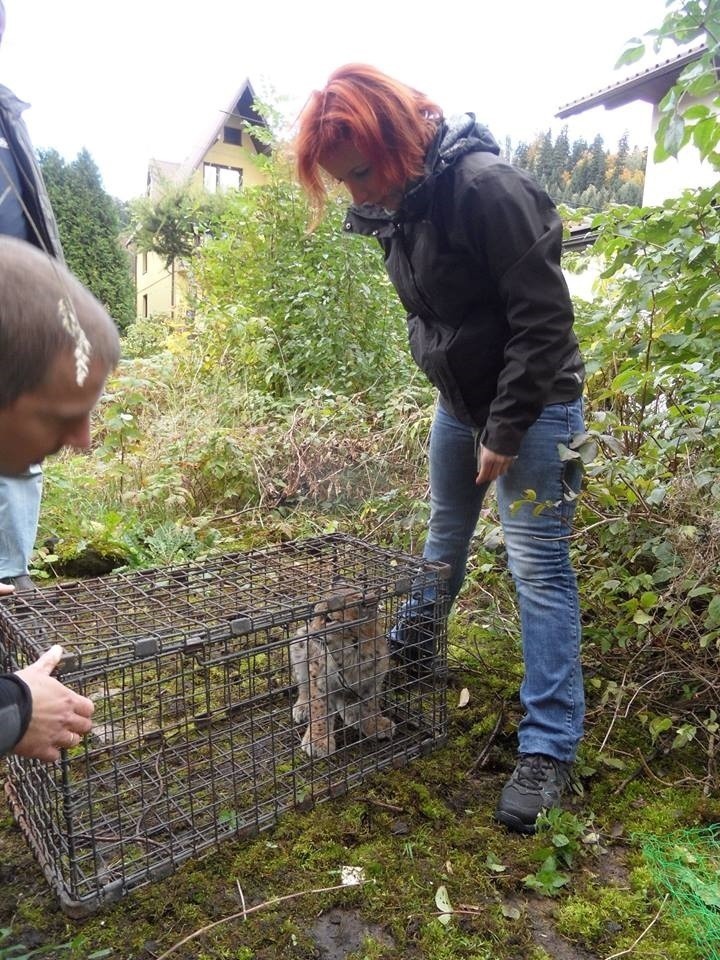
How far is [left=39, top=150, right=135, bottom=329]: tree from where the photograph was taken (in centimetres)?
1267

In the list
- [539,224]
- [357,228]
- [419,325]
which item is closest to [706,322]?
[539,224]

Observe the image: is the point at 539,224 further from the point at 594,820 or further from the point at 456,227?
the point at 594,820

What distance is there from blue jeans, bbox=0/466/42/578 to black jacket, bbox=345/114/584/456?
1.47 metres

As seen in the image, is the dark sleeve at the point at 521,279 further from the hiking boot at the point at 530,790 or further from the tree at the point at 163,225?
the tree at the point at 163,225

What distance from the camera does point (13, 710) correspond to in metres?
1.11

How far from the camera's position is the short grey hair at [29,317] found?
2.80 ft

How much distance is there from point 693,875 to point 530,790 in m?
0.38

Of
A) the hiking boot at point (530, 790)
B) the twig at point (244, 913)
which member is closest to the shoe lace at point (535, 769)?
the hiking boot at point (530, 790)

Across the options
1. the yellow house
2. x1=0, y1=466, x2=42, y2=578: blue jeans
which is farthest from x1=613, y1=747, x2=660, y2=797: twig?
the yellow house

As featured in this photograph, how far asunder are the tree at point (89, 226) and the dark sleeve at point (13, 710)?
41.1 ft

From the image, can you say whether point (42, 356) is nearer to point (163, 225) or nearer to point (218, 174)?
point (163, 225)

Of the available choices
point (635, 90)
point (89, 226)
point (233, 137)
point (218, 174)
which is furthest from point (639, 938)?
point (233, 137)

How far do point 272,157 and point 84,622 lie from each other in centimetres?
465

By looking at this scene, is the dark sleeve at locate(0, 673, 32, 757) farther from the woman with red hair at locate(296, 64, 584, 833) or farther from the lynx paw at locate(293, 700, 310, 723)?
the woman with red hair at locate(296, 64, 584, 833)
